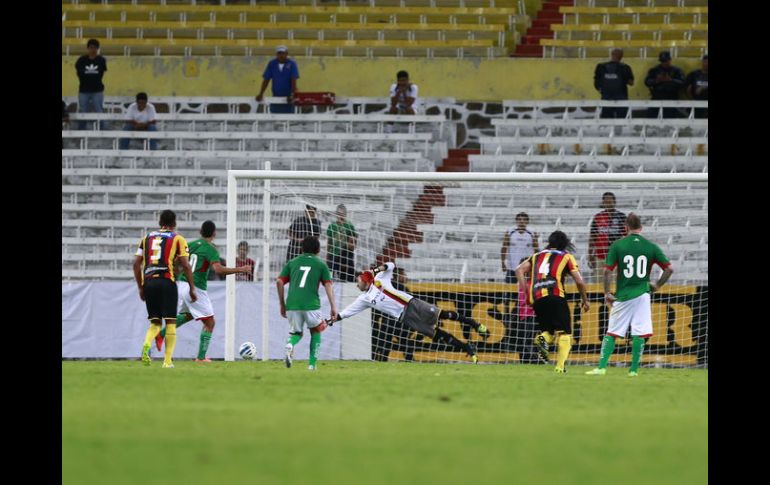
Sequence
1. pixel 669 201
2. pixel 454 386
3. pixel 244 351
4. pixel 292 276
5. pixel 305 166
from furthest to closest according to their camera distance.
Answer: pixel 305 166
pixel 669 201
pixel 244 351
pixel 292 276
pixel 454 386

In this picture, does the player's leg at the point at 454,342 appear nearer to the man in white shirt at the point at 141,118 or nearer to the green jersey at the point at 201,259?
the green jersey at the point at 201,259

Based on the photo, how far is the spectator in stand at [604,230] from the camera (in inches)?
810

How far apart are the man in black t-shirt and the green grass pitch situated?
13764mm

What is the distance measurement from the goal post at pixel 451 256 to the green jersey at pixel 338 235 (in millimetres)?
37

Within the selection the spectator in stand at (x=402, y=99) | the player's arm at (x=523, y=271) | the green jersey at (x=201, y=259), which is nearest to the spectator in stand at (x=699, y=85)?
the spectator in stand at (x=402, y=99)

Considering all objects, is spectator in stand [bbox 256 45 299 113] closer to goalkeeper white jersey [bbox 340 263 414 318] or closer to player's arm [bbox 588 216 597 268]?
player's arm [bbox 588 216 597 268]

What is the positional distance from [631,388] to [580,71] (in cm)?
1519

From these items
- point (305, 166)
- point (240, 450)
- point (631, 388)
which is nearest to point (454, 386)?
point (631, 388)

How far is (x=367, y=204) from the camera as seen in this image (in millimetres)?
21766

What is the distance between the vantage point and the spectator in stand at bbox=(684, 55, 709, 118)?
1025 inches

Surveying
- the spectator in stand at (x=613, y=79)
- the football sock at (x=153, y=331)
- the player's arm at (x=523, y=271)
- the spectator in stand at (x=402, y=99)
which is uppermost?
the spectator in stand at (x=613, y=79)

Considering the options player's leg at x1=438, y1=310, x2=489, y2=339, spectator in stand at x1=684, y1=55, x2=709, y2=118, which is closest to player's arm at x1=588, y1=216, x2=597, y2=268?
player's leg at x1=438, y1=310, x2=489, y2=339

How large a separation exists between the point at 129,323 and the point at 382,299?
434 cm
